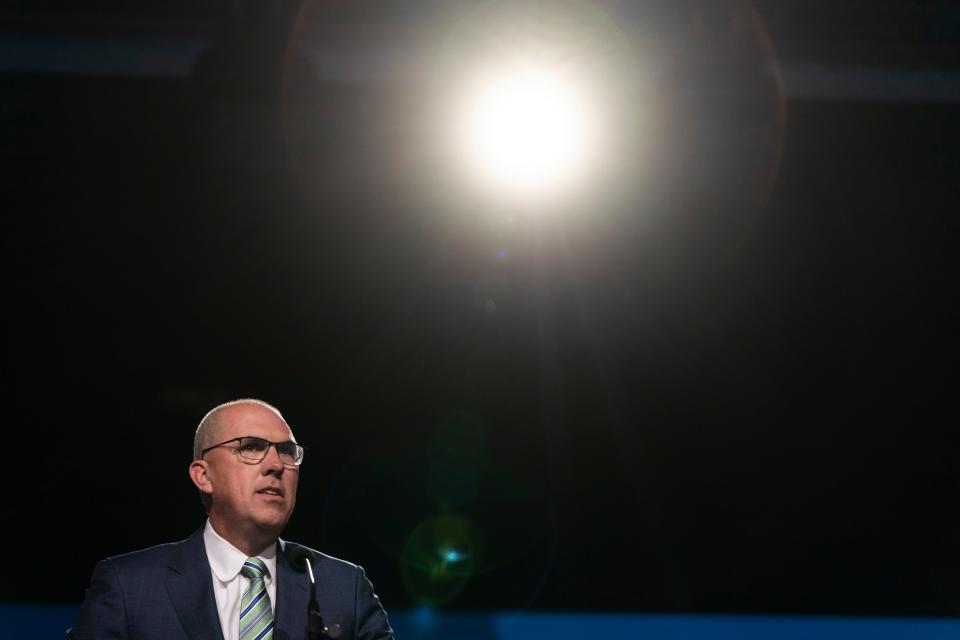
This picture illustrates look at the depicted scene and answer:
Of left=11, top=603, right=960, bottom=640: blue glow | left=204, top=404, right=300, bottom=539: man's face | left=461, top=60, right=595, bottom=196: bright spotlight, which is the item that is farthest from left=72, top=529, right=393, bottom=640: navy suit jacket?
left=461, top=60, right=595, bottom=196: bright spotlight

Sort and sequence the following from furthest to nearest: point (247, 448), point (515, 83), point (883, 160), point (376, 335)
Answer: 1. point (376, 335)
2. point (883, 160)
3. point (515, 83)
4. point (247, 448)

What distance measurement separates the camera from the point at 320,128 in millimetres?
3006

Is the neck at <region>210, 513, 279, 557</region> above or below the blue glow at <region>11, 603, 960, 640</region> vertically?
above

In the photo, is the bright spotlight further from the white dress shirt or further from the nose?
the white dress shirt

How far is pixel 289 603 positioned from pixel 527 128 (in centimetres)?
170

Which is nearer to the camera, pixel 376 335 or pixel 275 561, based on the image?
pixel 275 561

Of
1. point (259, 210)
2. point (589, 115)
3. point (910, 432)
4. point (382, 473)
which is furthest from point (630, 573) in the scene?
point (259, 210)

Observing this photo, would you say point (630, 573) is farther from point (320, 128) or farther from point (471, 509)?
point (320, 128)

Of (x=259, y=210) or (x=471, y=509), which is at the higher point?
(x=259, y=210)

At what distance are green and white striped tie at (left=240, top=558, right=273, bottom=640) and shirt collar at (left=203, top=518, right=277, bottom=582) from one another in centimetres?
2

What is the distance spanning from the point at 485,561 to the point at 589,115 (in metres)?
1.76

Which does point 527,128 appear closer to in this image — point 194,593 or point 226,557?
point 226,557

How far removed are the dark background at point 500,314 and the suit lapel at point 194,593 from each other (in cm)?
147

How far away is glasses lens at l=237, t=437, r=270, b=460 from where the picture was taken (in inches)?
75.6
